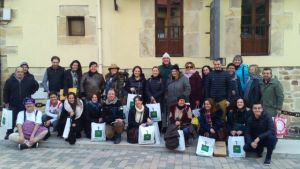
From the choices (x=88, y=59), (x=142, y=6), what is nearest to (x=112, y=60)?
(x=88, y=59)

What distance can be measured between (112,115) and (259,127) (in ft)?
9.59

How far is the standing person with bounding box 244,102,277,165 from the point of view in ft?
21.7

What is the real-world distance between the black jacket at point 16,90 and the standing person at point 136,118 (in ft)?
7.51

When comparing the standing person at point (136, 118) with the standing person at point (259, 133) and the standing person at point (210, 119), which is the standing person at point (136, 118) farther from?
the standing person at point (259, 133)

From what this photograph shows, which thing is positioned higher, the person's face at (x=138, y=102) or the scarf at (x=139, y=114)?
the person's face at (x=138, y=102)

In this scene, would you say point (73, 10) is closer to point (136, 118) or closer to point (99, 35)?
point (99, 35)

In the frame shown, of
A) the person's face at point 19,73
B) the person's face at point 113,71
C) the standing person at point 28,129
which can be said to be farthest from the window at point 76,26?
the standing person at point 28,129

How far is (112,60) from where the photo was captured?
975 cm

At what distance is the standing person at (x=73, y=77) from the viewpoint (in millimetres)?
8195

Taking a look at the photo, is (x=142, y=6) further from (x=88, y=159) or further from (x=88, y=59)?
(x=88, y=159)

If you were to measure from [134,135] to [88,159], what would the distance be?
1227mm

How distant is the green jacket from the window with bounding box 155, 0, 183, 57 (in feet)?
9.13

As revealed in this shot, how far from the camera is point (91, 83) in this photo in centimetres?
817

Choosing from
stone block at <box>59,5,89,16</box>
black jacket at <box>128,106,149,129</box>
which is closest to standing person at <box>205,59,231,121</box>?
black jacket at <box>128,106,149,129</box>
